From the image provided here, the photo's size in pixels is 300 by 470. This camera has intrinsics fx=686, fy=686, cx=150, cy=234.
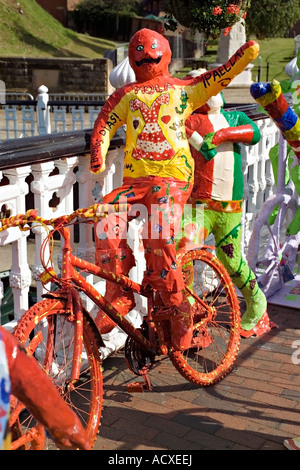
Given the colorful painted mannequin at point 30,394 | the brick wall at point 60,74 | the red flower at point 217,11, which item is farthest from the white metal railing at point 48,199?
the brick wall at point 60,74

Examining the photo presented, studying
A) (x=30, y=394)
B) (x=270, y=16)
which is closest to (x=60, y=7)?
(x=270, y=16)

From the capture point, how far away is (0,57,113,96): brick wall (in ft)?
77.3

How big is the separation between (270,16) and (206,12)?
2123cm

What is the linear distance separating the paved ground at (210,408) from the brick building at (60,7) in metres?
43.7

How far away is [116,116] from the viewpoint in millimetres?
3650

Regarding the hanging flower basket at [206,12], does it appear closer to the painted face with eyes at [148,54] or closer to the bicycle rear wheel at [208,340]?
the painted face with eyes at [148,54]

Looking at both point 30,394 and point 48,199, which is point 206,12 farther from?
point 30,394

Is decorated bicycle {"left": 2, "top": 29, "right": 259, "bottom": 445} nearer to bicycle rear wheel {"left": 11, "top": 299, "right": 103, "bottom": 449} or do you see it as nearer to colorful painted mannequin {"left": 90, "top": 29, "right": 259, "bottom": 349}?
colorful painted mannequin {"left": 90, "top": 29, "right": 259, "bottom": 349}

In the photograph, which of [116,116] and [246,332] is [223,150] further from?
[246,332]

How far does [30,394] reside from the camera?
165 cm

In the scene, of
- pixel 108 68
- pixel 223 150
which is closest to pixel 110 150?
pixel 223 150

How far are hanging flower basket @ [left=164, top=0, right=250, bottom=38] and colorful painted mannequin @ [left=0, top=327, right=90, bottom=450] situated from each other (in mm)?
6549

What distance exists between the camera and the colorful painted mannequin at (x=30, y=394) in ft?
5.24

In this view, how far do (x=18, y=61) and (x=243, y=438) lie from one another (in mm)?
22160
